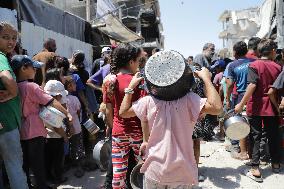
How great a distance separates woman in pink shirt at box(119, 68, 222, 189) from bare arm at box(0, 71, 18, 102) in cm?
142

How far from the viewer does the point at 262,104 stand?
4.89 metres

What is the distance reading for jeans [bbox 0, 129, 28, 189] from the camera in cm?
312

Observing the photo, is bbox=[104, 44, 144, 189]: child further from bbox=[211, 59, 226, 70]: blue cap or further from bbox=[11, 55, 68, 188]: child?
bbox=[211, 59, 226, 70]: blue cap

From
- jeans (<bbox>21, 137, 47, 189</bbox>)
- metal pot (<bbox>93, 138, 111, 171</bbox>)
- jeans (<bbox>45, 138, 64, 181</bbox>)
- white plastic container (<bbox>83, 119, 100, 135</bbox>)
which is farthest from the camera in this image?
jeans (<bbox>45, 138, 64, 181</bbox>)

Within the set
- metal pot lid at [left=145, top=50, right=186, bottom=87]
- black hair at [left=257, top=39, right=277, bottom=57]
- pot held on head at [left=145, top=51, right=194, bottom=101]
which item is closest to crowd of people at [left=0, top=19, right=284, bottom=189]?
black hair at [left=257, top=39, right=277, bottom=57]

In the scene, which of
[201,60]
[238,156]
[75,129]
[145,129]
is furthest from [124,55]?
[201,60]

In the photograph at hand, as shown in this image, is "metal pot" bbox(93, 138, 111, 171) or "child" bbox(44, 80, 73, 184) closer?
"metal pot" bbox(93, 138, 111, 171)

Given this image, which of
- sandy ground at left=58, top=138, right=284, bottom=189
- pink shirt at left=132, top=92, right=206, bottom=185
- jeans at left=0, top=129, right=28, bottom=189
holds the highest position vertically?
pink shirt at left=132, top=92, right=206, bottom=185

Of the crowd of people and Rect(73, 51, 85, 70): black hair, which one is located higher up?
Rect(73, 51, 85, 70): black hair

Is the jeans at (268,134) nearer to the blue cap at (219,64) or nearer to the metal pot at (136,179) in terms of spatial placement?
the metal pot at (136,179)

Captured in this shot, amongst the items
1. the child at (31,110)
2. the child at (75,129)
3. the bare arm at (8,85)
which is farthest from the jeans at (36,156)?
the child at (75,129)

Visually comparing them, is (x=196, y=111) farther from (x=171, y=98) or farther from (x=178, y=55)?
(x=178, y=55)

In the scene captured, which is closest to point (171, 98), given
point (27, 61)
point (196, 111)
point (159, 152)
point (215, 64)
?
point (196, 111)

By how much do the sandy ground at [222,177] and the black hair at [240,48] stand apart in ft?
6.10
